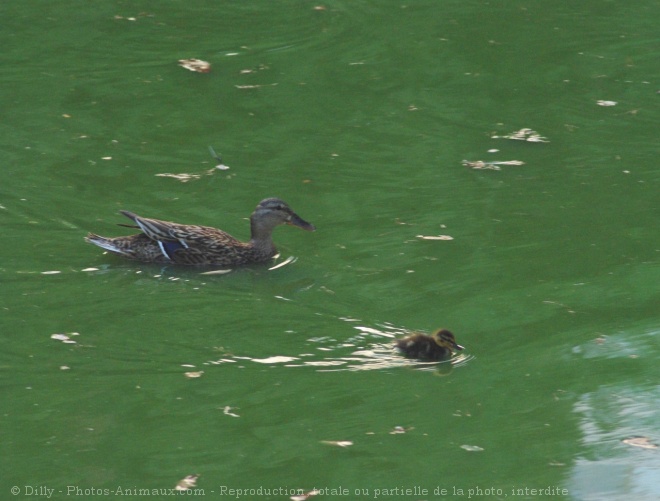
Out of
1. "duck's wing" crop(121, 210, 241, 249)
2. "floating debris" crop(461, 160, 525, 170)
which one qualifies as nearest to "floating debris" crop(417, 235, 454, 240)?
"duck's wing" crop(121, 210, 241, 249)

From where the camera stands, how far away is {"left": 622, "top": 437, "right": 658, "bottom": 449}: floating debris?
621 cm

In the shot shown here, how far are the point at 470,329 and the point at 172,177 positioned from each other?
3805 mm

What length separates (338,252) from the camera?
925 centimetres

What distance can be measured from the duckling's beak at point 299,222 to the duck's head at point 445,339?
2.38m

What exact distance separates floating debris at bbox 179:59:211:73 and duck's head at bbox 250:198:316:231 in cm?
399

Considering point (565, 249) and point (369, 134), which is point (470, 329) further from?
Result: point (369, 134)

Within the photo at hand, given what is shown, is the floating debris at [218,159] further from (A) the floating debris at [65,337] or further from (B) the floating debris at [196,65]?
(A) the floating debris at [65,337]

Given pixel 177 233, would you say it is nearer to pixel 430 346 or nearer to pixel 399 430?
pixel 430 346

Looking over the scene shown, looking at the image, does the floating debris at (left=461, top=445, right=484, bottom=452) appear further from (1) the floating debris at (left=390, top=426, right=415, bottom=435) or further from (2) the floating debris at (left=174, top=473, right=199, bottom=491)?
(2) the floating debris at (left=174, top=473, right=199, bottom=491)

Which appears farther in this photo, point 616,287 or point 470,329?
point 616,287

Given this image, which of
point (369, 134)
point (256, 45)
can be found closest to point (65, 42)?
point (256, 45)

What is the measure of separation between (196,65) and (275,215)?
4197 millimetres

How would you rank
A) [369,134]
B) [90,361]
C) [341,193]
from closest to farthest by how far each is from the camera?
[90,361], [341,193], [369,134]

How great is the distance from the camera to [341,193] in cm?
1041
